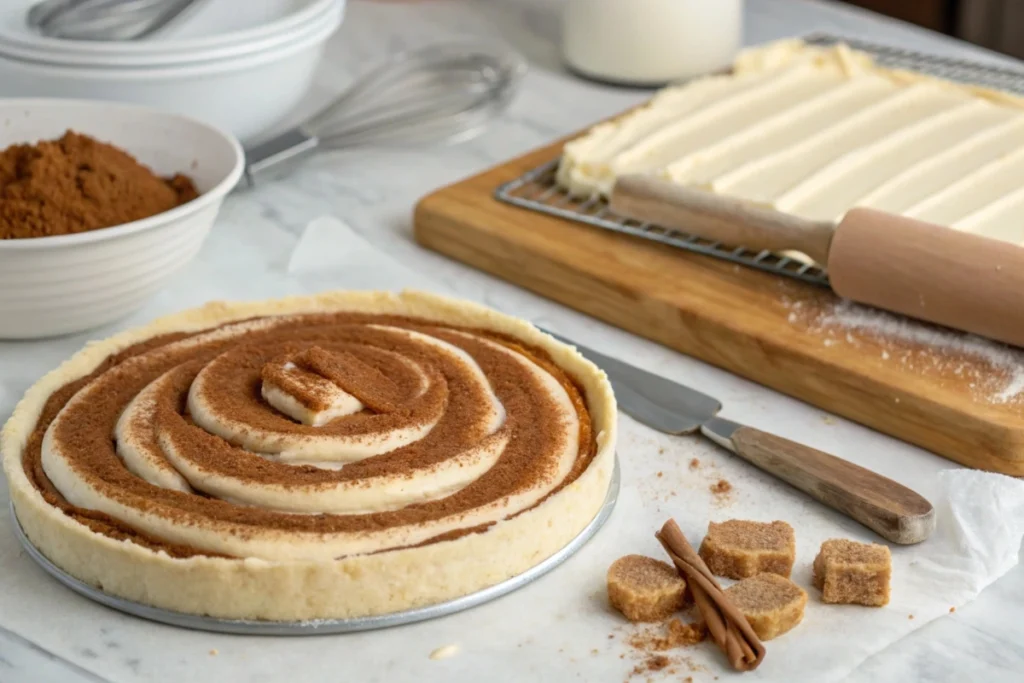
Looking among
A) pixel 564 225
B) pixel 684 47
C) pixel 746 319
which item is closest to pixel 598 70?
pixel 684 47

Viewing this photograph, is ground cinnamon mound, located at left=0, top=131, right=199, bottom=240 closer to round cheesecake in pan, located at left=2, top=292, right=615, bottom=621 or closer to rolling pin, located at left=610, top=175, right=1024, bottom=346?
round cheesecake in pan, located at left=2, top=292, right=615, bottom=621

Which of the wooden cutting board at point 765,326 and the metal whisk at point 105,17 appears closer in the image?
the wooden cutting board at point 765,326

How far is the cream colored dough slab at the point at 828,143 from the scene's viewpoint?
2080 millimetres

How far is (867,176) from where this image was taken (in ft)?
7.16

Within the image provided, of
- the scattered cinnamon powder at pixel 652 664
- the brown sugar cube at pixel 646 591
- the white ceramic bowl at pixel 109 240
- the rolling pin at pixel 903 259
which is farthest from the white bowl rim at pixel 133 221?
the scattered cinnamon powder at pixel 652 664

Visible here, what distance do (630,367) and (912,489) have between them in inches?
17.7

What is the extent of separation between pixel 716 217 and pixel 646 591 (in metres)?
0.88

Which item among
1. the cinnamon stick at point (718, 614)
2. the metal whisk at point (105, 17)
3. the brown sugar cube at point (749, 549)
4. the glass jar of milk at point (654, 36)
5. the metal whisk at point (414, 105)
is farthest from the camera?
the glass jar of milk at point (654, 36)

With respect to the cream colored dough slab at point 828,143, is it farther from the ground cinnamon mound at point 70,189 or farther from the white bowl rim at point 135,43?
the ground cinnamon mound at point 70,189

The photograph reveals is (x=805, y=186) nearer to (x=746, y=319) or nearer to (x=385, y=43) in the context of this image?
(x=746, y=319)

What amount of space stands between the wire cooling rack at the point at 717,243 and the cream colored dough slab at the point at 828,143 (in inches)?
2.2

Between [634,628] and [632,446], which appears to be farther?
[632,446]

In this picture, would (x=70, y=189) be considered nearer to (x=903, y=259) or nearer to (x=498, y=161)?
(x=498, y=161)

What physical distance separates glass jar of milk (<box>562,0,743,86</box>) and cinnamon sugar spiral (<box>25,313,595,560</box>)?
1286 millimetres
